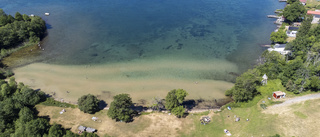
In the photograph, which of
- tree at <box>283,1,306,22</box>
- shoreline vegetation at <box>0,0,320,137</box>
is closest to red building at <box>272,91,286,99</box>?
shoreline vegetation at <box>0,0,320,137</box>

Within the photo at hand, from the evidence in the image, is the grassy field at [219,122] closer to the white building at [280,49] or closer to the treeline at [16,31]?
the white building at [280,49]

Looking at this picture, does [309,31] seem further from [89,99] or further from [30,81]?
[30,81]

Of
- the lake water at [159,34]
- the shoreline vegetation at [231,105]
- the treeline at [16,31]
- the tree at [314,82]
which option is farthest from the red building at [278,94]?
the treeline at [16,31]

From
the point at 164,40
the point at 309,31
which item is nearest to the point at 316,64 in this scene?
the point at 309,31

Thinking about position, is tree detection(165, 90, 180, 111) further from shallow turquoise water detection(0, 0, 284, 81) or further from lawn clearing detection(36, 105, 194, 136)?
shallow turquoise water detection(0, 0, 284, 81)

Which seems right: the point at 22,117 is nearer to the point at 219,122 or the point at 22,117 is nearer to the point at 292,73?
the point at 219,122

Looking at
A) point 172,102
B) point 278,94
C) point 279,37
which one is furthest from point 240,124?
point 279,37
